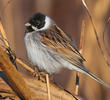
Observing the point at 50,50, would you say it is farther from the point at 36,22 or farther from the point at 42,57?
the point at 36,22

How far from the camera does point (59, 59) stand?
270 cm

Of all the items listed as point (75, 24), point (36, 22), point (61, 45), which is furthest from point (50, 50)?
point (75, 24)

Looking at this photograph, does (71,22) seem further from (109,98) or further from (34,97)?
(34,97)

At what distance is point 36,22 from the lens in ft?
9.50

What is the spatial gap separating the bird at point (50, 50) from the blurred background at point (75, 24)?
1.82ft

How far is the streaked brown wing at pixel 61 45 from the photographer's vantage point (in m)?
2.68

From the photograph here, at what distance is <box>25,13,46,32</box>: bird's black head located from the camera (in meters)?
2.85

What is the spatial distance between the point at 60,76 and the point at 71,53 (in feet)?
5.70

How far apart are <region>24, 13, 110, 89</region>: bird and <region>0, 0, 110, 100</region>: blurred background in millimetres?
554

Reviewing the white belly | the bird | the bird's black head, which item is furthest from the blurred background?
the white belly

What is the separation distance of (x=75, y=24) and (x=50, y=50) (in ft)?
5.27

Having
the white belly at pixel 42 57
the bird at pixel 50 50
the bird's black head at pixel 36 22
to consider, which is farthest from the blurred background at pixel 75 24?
the white belly at pixel 42 57

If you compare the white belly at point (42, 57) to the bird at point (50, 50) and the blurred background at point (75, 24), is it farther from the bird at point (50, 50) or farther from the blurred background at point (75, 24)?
the blurred background at point (75, 24)

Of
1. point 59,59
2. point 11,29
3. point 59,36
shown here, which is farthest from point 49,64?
point 11,29
